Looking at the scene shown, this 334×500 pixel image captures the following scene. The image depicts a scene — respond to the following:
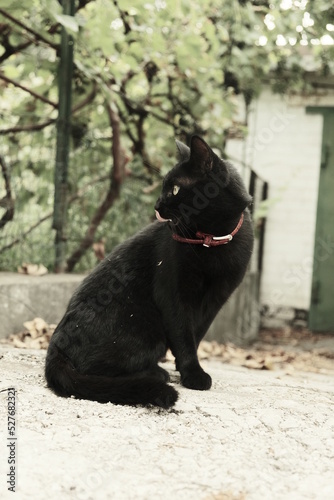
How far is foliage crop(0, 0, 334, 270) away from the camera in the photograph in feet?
13.6

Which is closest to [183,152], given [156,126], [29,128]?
[29,128]

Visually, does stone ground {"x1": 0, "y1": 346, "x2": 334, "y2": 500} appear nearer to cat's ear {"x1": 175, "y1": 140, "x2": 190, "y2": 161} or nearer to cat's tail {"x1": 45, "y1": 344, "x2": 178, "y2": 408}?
cat's tail {"x1": 45, "y1": 344, "x2": 178, "y2": 408}

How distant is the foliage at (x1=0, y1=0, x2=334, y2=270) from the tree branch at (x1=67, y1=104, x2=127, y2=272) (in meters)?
0.06

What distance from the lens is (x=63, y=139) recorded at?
14.5 feet

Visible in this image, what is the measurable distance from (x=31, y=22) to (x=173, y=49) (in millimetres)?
1349

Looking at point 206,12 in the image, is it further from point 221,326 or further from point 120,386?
point 120,386

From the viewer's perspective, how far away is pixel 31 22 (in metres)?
4.38

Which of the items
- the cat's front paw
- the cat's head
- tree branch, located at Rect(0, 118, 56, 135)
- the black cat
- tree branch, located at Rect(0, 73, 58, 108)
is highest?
tree branch, located at Rect(0, 73, 58, 108)

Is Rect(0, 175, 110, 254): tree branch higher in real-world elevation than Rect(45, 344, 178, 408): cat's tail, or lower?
higher

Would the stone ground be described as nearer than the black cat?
Yes

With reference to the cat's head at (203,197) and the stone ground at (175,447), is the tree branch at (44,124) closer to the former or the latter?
the cat's head at (203,197)

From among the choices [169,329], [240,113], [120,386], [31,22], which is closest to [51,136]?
[31,22]

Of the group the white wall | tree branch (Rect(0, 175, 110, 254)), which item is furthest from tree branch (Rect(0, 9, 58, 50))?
the white wall

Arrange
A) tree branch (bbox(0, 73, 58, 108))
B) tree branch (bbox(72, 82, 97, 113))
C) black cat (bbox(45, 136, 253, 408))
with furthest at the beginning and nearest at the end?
tree branch (bbox(72, 82, 97, 113)), tree branch (bbox(0, 73, 58, 108)), black cat (bbox(45, 136, 253, 408))
